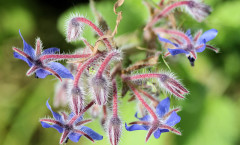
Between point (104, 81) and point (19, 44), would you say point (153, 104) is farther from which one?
point (19, 44)

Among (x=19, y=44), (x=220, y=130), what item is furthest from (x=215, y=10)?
(x=19, y=44)

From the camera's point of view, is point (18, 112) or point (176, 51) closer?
point (176, 51)

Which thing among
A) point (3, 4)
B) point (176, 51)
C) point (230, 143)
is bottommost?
point (230, 143)

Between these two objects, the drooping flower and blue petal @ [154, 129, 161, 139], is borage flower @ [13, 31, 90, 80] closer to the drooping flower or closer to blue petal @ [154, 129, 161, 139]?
the drooping flower

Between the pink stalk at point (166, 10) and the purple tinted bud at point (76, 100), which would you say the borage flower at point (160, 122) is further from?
the pink stalk at point (166, 10)

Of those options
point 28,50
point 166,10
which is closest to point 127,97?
point 166,10

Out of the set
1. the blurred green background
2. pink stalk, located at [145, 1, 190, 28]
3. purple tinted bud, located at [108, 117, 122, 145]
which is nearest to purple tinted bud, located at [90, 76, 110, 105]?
purple tinted bud, located at [108, 117, 122, 145]

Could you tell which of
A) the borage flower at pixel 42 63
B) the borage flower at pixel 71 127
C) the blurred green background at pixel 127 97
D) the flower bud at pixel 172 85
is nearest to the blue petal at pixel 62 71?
the borage flower at pixel 42 63
